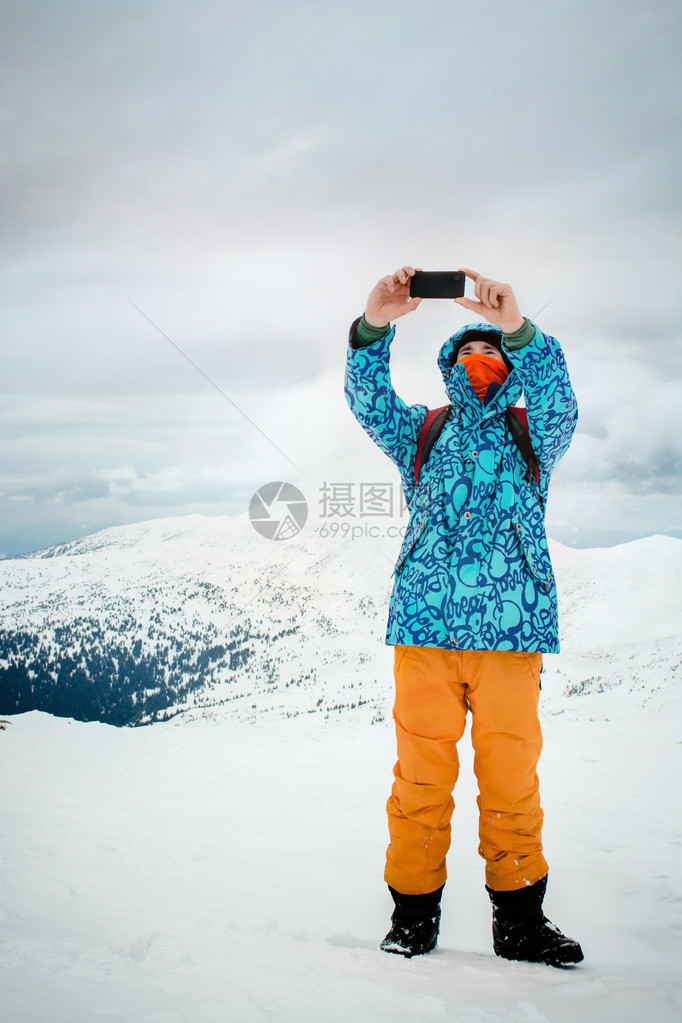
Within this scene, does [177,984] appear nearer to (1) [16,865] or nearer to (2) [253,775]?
(1) [16,865]

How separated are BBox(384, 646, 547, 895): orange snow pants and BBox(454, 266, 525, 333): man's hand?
138 cm

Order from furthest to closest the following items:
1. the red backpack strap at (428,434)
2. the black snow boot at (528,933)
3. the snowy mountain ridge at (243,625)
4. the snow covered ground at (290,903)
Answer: the snowy mountain ridge at (243,625), the red backpack strap at (428,434), the black snow boot at (528,933), the snow covered ground at (290,903)

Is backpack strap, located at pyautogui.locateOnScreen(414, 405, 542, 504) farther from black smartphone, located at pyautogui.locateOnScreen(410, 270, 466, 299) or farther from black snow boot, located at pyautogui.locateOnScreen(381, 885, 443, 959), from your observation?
black snow boot, located at pyautogui.locateOnScreen(381, 885, 443, 959)

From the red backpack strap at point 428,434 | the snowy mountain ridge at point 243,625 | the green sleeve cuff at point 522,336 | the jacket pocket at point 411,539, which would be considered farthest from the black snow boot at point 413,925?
the snowy mountain ridge at point 243,625

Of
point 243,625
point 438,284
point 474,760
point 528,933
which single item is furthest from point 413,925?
point 243,625

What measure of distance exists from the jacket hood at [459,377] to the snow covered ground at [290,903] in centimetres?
216

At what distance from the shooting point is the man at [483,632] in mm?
2012

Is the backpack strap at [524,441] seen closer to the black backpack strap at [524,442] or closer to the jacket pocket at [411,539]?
the black backpack strap at [524,442]

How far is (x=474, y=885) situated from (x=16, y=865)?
103 inches

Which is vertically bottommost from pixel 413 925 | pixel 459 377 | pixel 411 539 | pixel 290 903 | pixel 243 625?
pixel 243 625

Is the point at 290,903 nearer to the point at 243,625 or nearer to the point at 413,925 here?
the point at 413,925

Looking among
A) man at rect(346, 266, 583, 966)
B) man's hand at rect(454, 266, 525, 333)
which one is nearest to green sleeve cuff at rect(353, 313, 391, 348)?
man at rect(346, 266, 583, 966)

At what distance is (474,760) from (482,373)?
5.51 ft

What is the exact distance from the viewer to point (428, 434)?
2.41 metres
